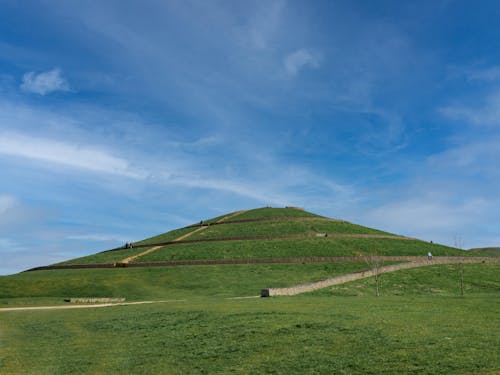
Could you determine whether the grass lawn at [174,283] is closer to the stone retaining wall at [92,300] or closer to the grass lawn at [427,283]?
the stone retaining wall at [92,300]

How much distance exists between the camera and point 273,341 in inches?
696

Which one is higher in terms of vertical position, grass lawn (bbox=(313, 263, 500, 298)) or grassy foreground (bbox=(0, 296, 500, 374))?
grass lawn (bbox=(313, 263, 500, 298))

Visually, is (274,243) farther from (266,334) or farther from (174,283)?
(266,334)

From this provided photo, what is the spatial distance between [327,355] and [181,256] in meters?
59.4

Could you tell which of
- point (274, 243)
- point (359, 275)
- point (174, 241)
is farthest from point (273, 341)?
point (174, 241)

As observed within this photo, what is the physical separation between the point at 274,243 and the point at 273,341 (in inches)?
2336

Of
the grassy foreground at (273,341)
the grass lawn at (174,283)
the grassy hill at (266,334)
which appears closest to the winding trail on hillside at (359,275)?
the grassy hill at (266,334)

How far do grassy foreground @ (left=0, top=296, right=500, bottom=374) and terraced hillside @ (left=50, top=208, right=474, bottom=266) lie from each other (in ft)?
142

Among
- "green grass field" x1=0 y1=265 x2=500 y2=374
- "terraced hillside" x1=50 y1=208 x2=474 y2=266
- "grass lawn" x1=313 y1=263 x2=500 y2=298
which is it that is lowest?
"green grass field" x1=0 y1=265 x2=500 y2=374

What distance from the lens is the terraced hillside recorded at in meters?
71.3

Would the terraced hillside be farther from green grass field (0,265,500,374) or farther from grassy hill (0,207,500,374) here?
green grass field (0,265,500,374)

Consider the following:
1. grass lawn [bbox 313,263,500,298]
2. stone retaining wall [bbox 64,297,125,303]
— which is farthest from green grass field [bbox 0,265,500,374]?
grass lawn [bbox 313,263,500,298]

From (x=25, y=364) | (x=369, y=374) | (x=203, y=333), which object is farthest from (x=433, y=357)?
(x=25, y=364)

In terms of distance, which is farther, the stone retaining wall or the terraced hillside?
the terraced hillside
